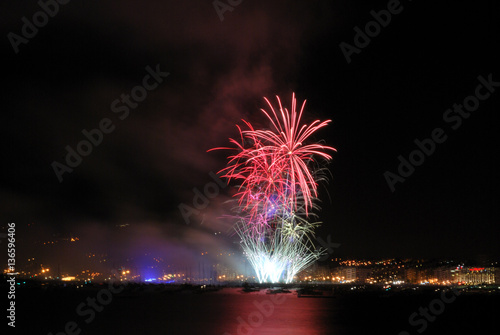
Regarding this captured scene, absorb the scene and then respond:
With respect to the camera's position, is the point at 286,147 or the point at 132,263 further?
the point at 132,263

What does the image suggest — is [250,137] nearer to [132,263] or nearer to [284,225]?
[284,225]

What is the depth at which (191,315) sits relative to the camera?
37.4 m

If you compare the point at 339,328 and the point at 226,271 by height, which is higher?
the point at 226,271

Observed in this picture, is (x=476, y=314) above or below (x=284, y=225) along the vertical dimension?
below

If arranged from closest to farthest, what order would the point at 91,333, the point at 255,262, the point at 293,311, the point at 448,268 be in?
1. the point at 91,333
2. the point at 293,311
3. the point at 255,262
4. the point at 448,268

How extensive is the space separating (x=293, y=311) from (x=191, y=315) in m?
7.74

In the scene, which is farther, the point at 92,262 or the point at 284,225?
the point at 92,262

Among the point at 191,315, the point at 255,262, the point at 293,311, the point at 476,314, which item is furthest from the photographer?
the point at 255,262

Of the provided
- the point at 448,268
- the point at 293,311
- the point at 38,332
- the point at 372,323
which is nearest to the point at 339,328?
the point at 372,323

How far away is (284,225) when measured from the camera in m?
42.3

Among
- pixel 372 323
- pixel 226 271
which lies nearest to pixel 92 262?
pixel 226 271

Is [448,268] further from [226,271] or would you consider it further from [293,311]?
[293,311]

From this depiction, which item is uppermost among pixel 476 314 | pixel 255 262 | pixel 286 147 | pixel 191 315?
pixel 286 147

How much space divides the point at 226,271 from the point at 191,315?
92951 millimetres
